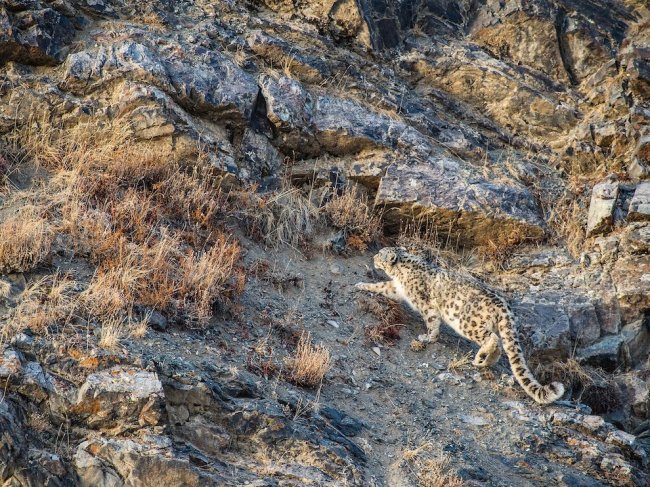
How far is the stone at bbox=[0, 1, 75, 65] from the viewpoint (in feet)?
47.5

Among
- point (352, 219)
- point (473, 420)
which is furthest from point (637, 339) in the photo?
point (352, 219)

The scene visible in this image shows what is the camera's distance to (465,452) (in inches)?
371

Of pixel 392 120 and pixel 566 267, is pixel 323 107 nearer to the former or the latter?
pixel 392 120

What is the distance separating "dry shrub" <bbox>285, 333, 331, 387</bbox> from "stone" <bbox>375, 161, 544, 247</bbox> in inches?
210

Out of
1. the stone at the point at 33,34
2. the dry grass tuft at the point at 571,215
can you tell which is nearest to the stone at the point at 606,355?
the dry grass tuft at the point at 571,215

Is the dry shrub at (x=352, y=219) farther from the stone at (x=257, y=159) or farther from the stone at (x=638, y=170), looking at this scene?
the stone at (x=638, y=170)

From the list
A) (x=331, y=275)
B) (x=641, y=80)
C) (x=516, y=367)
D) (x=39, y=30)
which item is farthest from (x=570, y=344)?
(x=39, y=30)

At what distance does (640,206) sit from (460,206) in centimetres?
333

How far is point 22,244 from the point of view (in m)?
10.1

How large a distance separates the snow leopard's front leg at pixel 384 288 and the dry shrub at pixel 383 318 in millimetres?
89

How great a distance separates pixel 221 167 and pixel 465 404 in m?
6.51

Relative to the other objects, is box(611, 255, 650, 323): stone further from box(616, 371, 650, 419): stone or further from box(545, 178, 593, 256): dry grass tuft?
box(616, 371, 650, 419): stone

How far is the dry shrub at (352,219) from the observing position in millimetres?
14461

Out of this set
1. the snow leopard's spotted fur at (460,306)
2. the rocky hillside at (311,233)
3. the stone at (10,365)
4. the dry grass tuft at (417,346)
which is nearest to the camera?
the stone at (10,365)
